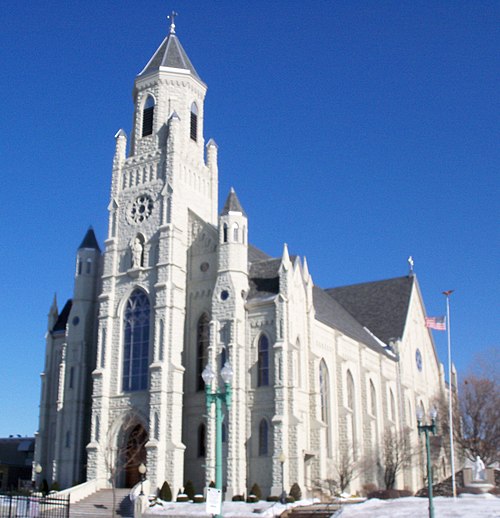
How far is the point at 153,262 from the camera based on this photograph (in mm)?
48188

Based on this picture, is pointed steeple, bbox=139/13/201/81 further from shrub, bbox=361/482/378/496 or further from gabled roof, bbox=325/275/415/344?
shrub, bbox=361/482/378/496

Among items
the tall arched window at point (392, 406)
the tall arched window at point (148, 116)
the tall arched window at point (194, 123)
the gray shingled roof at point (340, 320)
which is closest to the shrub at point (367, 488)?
the tall arched window at point (392, 406)

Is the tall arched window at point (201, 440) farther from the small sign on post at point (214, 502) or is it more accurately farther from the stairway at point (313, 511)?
the small sign on post at point (214, 502)

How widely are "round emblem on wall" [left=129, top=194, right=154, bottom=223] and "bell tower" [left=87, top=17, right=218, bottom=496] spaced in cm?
8

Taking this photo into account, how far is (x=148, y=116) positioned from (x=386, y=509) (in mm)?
31975

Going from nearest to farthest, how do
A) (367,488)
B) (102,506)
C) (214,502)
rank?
(214,502)
(102,506)
(367,488)

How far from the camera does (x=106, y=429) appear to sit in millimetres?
46281

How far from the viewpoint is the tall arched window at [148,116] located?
Answer: 172 ft

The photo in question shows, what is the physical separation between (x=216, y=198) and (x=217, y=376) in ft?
48.4

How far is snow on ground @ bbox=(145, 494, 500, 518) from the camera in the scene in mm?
30781

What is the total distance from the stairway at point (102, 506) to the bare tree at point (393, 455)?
2043cm

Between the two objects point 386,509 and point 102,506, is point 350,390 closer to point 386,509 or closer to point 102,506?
point 102,506

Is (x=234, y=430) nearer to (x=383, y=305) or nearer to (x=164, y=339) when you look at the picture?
(x=164, y=339)

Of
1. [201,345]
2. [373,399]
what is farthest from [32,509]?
[373,399]
